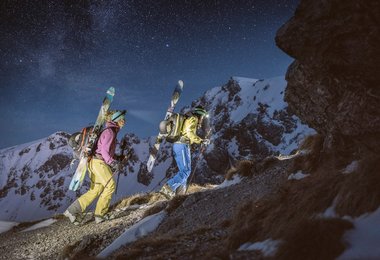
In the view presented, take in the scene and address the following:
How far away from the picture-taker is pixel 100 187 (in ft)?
30.8

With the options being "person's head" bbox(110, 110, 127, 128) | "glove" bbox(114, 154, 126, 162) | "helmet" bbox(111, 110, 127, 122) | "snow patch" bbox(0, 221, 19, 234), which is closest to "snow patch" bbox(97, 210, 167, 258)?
"glove" bbox(114, 154, 126, 162)

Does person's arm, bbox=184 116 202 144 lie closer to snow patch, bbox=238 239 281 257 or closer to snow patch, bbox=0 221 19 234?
snow patch, bbox=238 239 281 257

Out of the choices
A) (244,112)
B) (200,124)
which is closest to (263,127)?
(244,112)

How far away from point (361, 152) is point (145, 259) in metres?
4.00

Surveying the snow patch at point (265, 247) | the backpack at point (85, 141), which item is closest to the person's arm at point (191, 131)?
the backpack at point (85, 141)

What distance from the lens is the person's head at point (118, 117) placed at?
32.2ft

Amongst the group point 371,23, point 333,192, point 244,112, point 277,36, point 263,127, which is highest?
point 244,112

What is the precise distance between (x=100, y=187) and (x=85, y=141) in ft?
4.73

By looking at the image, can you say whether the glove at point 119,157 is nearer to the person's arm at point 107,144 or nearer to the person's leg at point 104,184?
the person's arm at point 107,144

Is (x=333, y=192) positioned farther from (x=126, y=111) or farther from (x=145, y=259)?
(x=126, y=111)

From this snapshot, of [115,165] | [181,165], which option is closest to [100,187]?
[115,165]

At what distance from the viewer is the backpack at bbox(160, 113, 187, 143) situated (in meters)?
10.8

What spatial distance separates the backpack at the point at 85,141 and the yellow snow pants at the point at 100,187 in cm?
33

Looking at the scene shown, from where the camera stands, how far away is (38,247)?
8359 mm
